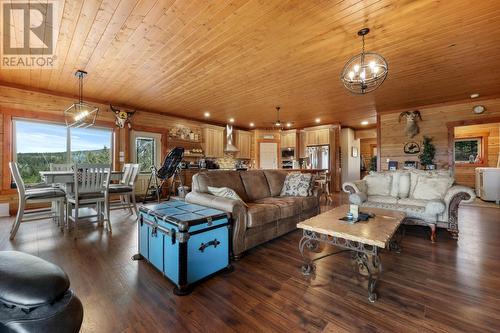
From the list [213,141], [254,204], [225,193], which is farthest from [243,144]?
[225,193]

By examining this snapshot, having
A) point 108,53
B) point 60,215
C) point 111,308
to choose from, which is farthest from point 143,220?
point 108,53

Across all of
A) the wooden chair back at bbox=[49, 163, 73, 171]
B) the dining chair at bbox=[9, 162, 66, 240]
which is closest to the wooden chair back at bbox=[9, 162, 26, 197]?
the dining chair at bbox=[9, 162, 66, 240]

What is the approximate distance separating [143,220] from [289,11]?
8.87ft

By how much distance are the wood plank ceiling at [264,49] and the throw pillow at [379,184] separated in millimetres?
1856

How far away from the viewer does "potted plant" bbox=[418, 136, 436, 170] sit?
5738 millimetres

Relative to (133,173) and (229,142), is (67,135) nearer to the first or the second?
(133,173)

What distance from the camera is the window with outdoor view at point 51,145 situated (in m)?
4.61

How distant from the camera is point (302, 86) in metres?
4.48

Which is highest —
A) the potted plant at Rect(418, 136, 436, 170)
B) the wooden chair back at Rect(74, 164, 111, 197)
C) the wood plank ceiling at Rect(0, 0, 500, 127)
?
the wood plank ceiling at Rect(0, 0, 500, 127)

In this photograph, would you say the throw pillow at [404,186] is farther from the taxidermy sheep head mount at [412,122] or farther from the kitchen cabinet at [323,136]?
the kitchen cabinet at [323,136]

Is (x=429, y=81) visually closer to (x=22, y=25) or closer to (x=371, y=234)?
(x=371, y=234)

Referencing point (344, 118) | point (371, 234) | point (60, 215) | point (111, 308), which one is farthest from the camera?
point (344, 118)

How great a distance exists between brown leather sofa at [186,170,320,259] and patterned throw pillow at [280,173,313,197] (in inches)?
4.0

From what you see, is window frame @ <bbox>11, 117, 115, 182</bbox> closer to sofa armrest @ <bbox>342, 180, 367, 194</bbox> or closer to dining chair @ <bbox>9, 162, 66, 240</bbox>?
dining chair @ <bbox>9, 162, 66, 240</bbox>
